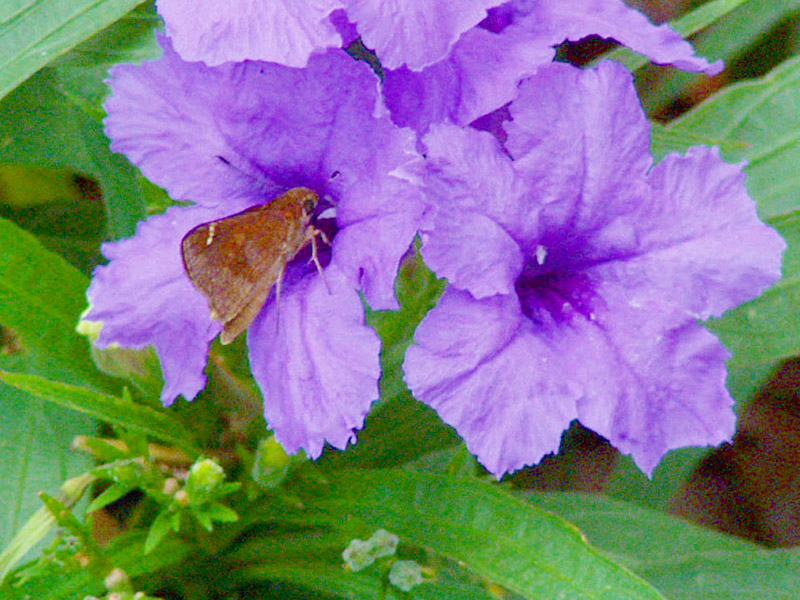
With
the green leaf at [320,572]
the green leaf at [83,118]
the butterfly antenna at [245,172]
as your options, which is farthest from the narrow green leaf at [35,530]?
the butterfly antenna at [245,172]

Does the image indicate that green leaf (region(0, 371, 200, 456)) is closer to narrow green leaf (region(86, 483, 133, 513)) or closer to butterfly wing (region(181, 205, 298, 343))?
narrow green leaf (region(86, 483, 133, 513))

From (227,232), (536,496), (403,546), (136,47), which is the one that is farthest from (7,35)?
(536,496)

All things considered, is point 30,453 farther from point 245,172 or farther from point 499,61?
point 499,61

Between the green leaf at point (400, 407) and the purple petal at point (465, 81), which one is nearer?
the purple petal at point (465, 81)

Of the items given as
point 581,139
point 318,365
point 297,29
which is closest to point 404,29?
point 297,29

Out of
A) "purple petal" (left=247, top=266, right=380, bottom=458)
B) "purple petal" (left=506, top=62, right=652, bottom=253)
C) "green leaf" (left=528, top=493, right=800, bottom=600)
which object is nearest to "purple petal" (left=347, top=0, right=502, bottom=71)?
"purple petal" (left=506, top=62, right=652, bottom=253)

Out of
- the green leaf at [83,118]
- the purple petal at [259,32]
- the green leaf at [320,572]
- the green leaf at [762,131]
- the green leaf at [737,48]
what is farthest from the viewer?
the green leaf at [737,48]

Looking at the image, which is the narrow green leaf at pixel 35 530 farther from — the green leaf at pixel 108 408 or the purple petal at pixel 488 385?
the purple petal at pixel 488 385
